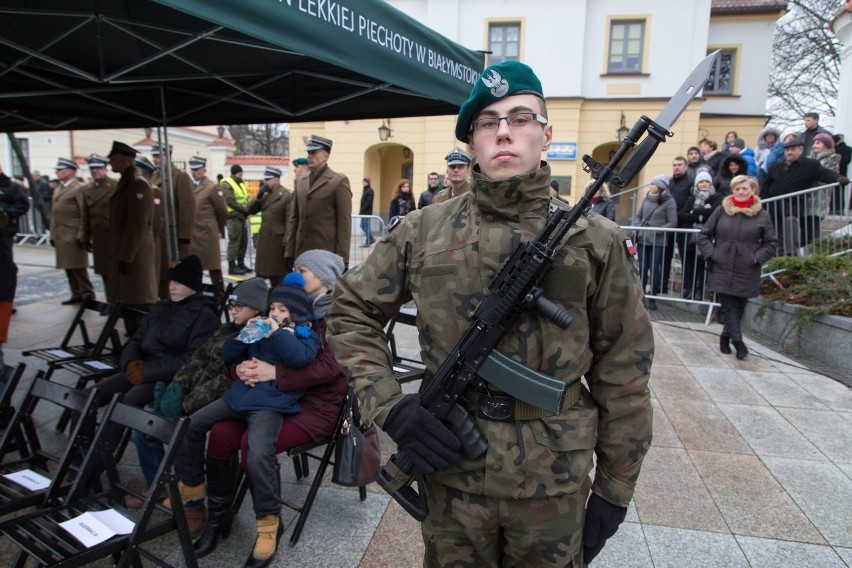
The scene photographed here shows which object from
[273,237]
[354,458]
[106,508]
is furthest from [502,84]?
[273,237]

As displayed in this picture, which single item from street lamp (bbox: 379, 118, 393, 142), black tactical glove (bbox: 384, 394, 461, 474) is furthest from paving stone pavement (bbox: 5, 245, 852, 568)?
street lamp (bbox: 379, 118, 393, 142)

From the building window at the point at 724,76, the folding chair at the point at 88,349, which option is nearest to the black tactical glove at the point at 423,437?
Answer: the folding chair at the point at 88,349

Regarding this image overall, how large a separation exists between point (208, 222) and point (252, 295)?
5.71 m

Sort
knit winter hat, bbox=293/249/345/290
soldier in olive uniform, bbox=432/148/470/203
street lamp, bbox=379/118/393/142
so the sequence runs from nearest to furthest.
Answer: knit winter hat, bbox=293/249/345/290, soldier in olive uniform, bbox=432/148/470/203, street lamp, bbox=379/118/393/142

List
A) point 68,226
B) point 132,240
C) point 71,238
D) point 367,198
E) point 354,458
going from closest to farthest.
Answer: point 354,458, point 132,240, point 71,238, point 68,226, point 367,198

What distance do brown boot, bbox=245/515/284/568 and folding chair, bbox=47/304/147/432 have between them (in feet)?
6.18

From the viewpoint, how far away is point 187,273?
3.45 metres

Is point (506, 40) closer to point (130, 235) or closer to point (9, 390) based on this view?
point (130, 235)

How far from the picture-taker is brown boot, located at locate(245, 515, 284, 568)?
2.55 metres

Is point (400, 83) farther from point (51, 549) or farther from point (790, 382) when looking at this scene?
point (790, 382)

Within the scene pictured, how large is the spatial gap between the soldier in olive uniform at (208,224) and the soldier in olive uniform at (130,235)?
2451 mm

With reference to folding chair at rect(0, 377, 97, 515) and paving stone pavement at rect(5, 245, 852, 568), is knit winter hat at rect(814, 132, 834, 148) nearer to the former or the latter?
paving stone pavement at rect(5, 245, 852, 568)

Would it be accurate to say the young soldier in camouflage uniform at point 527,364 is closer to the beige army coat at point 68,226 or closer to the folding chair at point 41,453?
the folding chair at point 41,453

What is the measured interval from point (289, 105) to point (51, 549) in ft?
13.0
